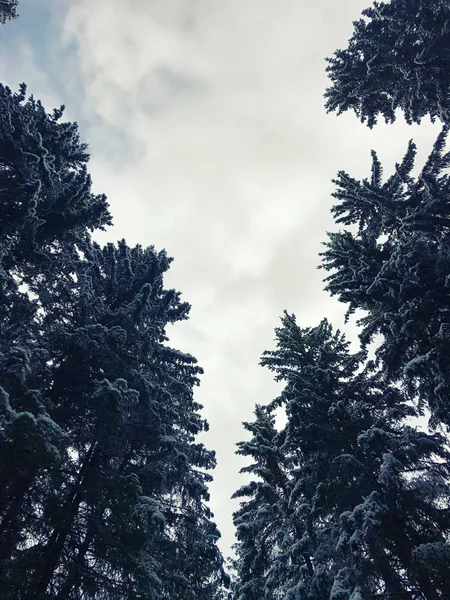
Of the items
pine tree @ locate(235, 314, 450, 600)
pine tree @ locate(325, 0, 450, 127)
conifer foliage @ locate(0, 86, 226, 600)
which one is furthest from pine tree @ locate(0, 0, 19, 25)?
pine tree @ locate(235, 314, 450, 600)

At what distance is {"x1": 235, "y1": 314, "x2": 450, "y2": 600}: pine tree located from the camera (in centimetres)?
1034

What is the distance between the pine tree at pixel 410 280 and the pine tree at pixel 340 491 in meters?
1.92

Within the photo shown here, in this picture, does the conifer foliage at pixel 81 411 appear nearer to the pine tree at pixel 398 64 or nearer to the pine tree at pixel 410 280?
the pine tree at pixel 410 280

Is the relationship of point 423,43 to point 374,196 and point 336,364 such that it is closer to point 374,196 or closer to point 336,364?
point 374,196

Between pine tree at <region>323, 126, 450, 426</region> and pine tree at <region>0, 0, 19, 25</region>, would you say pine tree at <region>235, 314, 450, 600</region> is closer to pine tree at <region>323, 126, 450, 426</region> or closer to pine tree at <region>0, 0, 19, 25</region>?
pine tree at <region>323, 126, 450, 426</region>

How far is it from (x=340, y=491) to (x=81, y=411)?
29.4 feet

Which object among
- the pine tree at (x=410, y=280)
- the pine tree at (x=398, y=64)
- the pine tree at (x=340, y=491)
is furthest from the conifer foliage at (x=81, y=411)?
the pine tree at (x=398, y=64)

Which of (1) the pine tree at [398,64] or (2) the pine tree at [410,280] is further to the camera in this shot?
(1) the pine tree at [398,64]

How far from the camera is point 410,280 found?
11.6 meters

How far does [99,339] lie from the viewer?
1249 cm

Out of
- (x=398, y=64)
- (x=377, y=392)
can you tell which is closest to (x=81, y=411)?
(x=377, y=392)

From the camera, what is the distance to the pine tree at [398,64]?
501 inches

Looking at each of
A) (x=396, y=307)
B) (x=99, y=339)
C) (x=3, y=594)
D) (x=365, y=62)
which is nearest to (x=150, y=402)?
(x=99, y=339)

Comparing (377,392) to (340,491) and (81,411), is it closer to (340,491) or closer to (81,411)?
(340,491)
